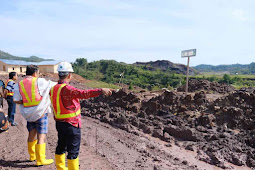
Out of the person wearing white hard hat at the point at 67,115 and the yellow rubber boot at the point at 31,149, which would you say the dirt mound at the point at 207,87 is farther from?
the person wearing white hard hat at the point at 67,115

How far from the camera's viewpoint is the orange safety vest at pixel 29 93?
9.94ft

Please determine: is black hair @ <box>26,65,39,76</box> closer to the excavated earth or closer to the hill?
the excavated earth

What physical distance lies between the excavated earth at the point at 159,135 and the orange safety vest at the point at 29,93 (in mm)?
1016

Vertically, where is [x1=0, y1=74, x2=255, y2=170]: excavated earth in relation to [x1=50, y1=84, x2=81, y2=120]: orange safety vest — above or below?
below

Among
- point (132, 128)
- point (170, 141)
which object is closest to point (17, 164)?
point (132, 128)

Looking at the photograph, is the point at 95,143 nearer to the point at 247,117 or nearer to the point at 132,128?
the point at 132,128

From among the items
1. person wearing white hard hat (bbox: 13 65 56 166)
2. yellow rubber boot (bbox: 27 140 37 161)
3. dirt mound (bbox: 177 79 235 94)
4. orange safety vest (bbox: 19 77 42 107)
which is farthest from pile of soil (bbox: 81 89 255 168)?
dirt mound (bbox: 177 79 235 94)

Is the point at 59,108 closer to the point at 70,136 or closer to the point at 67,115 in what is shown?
the point at 67,115

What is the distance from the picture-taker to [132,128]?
6.49m

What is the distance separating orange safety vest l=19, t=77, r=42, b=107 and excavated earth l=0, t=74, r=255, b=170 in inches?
40.0

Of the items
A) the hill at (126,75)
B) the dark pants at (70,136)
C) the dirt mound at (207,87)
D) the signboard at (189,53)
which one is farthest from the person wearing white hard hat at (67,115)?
the hill at (126,75)

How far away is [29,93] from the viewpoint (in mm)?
3029

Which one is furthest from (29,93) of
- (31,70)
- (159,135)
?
(159,135)

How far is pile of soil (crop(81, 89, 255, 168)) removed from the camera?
5863mm
